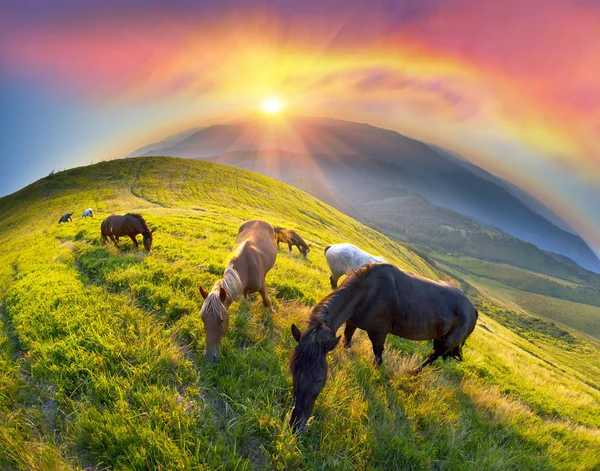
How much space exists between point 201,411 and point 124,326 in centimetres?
274

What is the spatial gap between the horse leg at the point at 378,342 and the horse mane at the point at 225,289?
3290 millimetres

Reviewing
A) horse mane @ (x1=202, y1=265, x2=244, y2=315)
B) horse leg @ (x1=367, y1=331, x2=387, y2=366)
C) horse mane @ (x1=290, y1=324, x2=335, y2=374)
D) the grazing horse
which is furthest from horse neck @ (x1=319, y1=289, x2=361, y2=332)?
horse mane @ (x1=202, y1=265, x2=244, y2=315)

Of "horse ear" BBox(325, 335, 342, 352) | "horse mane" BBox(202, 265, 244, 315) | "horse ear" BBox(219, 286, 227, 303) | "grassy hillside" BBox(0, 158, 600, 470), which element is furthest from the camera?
"horse ear" BBox(219, 286, 227, 303)

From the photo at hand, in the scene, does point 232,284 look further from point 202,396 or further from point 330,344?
point 330,344

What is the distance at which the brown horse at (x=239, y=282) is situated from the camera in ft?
16.4

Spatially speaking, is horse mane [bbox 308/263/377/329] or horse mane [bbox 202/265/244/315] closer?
horse mane [bbox 308/263/377/329]

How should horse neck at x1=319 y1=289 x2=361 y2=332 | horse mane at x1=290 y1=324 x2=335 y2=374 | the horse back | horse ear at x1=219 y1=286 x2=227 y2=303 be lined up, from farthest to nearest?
1. the horse back
2. horse ear at x1=219 y1=286 x2=227 y2=303
3. horse neck at x1=319 y1=289 x2=361 y2=332
4. horse mane at x1=290 y1=324 x2=335 y2=374

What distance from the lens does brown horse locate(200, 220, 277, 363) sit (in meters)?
4.99

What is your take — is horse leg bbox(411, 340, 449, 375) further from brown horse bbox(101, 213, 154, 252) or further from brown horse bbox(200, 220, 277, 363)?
brown horse bbox(101, 213, 154, 252)

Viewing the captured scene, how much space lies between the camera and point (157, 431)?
10.4 feet

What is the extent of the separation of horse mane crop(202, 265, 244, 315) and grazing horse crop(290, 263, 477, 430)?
6.45 ft

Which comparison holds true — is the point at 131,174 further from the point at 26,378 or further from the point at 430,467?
the point at 430,467

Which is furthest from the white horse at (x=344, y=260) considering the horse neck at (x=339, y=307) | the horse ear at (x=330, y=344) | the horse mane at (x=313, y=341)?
the horse ear at (x=330, y=344)

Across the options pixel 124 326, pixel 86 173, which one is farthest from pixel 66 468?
pixel 86 173
